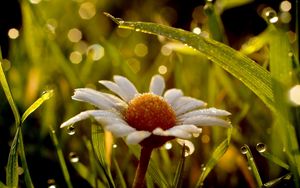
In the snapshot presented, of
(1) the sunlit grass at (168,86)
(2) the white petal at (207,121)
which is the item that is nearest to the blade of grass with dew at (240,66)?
(1) the sunlit grass at (168,86)

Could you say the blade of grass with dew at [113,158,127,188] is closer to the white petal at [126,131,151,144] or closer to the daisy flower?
the daisy flower

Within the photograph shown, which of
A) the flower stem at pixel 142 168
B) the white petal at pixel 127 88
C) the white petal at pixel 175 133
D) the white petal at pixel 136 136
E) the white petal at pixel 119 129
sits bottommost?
the flower stem at pixel 142 168

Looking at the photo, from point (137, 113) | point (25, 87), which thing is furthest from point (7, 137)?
point (137, 113)

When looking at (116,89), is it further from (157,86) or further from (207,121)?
(207,121)

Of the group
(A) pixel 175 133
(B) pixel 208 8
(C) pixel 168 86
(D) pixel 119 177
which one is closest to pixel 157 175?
(D) pixel 119 177

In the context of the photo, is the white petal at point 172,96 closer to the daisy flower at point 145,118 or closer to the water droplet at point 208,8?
the daisy flower at point 145,118

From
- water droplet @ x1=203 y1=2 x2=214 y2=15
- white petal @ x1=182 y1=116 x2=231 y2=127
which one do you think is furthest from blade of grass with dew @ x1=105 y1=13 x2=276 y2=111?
water droplet @ x1=203 y1=2 x2=214 y2=15
